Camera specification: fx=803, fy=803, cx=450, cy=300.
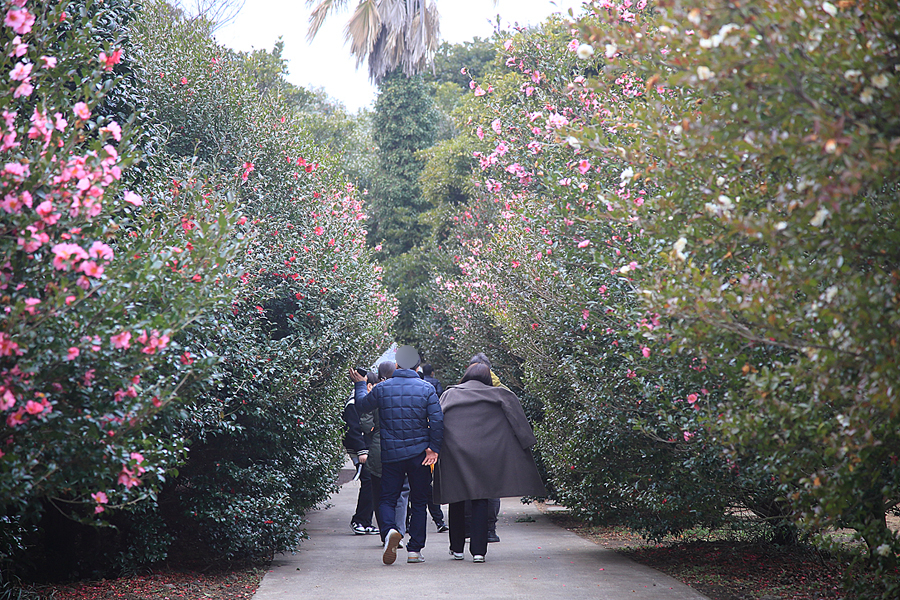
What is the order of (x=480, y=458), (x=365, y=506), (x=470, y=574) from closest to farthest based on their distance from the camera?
1. (x=470, y=574)
2. (x=480, y=458)
3. (x=365, y=506)

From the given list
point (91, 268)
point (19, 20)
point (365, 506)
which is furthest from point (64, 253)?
point (365, 506)

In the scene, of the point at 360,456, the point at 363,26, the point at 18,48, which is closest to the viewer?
the point at 18,48

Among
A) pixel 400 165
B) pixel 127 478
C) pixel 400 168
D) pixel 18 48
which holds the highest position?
pixel 400 165

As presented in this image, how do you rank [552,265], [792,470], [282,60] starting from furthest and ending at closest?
[282,60], [552,265], [792,470]

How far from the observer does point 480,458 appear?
7285mm

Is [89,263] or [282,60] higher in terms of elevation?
[282,60]

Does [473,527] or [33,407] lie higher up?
[33,407]

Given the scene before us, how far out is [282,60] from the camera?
23609mm

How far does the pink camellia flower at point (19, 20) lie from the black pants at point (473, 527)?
5.15 m

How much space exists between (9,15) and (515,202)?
653cm

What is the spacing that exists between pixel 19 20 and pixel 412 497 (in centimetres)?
505

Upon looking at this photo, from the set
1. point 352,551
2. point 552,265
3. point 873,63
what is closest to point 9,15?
point 873,63

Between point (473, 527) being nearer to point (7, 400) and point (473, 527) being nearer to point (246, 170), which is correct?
point (246, 170)

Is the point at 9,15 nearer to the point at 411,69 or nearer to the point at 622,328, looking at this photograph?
the point at 622,328
